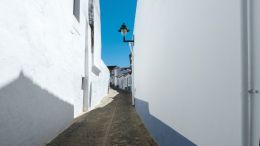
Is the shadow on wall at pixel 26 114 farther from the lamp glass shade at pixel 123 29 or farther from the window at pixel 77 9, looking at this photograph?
the lamp glass shade at pixel 123 29

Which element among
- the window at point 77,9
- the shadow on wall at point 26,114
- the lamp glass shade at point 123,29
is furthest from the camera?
the lamp glass shade at point 123,29

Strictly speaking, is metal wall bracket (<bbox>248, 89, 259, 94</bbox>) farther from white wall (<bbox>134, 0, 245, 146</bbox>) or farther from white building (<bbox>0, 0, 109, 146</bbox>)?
white building (<bbox>0, 0, 109, 146</bbox>)

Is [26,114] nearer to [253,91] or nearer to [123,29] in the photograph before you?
[253,91]

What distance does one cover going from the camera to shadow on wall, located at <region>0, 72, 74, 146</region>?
342 centimetres

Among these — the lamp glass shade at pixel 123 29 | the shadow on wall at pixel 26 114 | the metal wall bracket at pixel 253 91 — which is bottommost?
the shadow on wall at pixel 26 114

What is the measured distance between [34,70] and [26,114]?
1005 mm

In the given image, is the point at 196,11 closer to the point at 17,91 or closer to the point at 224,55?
the point at 224,55

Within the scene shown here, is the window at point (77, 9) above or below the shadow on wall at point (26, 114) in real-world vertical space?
above

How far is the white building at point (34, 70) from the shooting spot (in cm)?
344

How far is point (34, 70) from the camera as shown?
445 centimetres

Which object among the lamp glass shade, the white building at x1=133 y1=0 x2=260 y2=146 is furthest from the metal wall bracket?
the lamp glass shade

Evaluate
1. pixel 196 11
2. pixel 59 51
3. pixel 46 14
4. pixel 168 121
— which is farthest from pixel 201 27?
pixel 59 51

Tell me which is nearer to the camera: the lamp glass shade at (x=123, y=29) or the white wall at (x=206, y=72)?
the white wall at (x=206, y=72)

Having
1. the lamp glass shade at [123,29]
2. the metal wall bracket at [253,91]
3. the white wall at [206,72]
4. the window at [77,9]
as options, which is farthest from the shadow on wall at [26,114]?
the lamp glass shade at [123,29]
